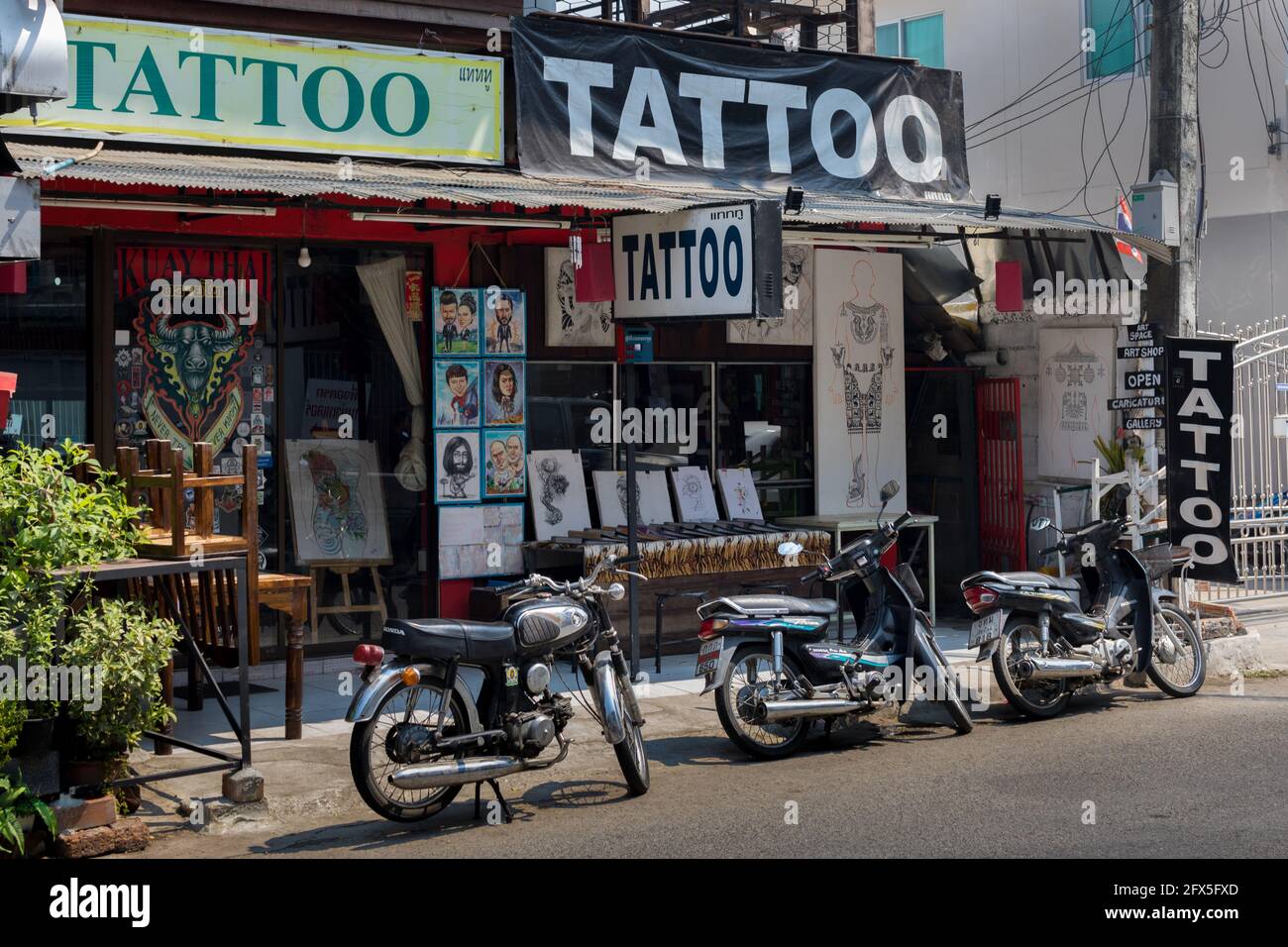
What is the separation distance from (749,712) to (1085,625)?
271 centimetres

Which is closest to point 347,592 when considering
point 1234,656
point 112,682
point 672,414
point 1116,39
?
point 672,414

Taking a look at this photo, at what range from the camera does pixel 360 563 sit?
1187 cm

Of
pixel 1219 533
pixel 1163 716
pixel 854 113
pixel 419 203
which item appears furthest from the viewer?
pixel 854 113

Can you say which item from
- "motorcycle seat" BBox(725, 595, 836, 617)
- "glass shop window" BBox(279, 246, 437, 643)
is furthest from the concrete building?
"motorcycle seat" BBox(725, 595, 836, 617)

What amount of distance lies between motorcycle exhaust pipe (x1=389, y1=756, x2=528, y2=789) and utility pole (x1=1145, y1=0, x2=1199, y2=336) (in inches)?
293

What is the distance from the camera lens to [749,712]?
880 cm

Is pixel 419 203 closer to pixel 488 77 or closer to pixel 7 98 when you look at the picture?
pixel 488 77

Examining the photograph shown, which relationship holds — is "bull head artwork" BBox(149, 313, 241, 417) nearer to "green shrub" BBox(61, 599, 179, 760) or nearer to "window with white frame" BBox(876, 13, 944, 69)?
"green shrub" BBox(61, 599, 179, 760)

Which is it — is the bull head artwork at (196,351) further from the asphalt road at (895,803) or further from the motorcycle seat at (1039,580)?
the motorcycle seat at (1039,580)

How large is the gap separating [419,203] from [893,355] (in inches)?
220

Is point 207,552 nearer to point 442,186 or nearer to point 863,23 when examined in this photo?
point 442,186

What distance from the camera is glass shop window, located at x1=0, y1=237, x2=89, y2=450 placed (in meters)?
10.3

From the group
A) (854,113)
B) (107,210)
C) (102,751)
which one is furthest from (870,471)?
(102,751)

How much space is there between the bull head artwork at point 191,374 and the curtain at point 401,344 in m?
1.08
